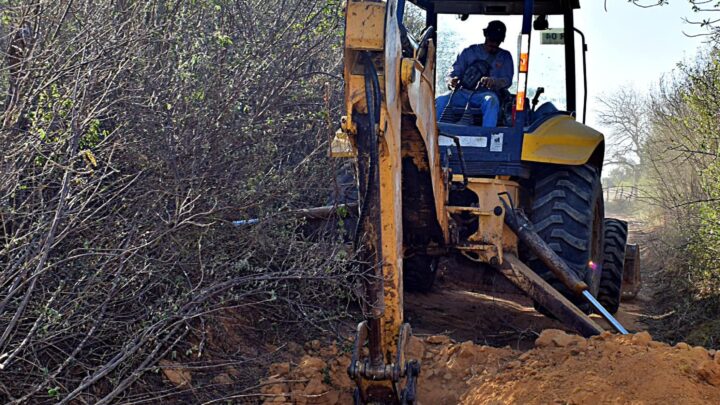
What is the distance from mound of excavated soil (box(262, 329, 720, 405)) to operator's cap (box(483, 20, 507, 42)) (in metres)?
2.70

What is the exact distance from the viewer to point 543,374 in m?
4.44

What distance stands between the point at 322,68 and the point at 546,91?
6.31ft

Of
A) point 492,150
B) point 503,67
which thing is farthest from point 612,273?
point 503,67

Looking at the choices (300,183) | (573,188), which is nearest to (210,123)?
(300,183)

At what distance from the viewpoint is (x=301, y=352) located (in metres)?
5.23

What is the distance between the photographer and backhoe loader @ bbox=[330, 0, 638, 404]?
370cm

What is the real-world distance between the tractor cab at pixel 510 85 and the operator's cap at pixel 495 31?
70 millimetres

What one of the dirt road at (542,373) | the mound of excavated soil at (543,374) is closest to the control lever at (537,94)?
the dirt road at (542,373)

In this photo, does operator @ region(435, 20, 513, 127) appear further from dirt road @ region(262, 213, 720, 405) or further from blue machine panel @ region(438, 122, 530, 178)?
dirt road @ region(262, 213, 720, 405)

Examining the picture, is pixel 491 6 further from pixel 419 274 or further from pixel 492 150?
pixel 419 274

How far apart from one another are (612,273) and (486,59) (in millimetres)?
2281

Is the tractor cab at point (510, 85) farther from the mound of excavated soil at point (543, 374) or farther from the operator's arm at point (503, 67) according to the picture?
the mound of excavated soil at point (543, 374)

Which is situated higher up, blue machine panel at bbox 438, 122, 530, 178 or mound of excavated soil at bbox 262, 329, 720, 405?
blue machine panel at bbox 438, 122, 530, 178

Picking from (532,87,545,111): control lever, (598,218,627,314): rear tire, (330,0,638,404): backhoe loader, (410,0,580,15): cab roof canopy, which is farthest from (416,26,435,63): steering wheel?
(598,218,627,314): rear tire
